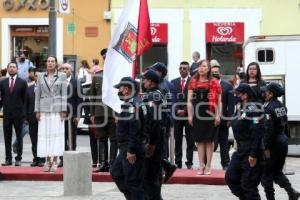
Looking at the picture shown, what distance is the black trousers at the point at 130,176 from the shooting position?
12.6 meters

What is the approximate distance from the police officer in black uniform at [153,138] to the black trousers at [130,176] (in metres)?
0.33

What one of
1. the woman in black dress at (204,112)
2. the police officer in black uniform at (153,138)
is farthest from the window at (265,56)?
the police officer in black uniform at (153,138)

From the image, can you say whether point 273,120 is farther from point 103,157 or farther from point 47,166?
point 47,166

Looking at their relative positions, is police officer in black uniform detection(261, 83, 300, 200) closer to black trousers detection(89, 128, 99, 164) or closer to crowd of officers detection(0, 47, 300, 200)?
crowd of officers detection(0, 47, 300, 200)

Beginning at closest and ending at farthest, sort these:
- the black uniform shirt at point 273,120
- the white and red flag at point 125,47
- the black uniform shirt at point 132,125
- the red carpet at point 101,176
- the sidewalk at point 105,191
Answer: the black uniform shirt at point 132,125 < the black uniform shirt at point 273,120 < the sidewalk at point 105,191 < the white and red flag at point 125,47 < the red carpet at point 101,176

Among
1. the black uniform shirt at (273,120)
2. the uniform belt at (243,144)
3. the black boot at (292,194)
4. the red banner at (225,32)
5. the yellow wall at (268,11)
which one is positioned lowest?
the black boot at (292,194)

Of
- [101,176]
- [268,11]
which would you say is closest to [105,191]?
[101,176]

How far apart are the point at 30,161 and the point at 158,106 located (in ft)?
23.7

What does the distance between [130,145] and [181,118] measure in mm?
5800

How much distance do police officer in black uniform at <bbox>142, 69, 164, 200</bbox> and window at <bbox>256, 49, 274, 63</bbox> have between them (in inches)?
372

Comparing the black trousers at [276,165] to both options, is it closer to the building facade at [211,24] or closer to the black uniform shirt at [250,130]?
the black uniform shirt at [250,130]

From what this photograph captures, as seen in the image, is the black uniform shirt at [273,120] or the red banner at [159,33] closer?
the black uniform shirt at [273,120]

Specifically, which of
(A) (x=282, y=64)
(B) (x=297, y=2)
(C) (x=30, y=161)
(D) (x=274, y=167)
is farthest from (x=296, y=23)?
(D) (x=274, y=167)

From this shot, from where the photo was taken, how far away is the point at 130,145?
12461 mm
